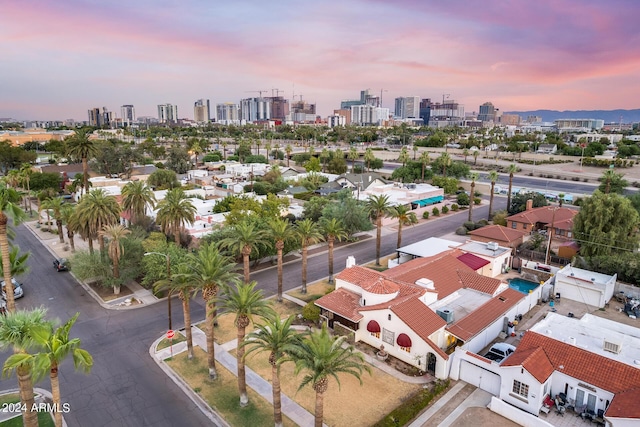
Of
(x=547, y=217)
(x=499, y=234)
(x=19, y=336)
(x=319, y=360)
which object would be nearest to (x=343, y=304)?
(x=319, y=360)

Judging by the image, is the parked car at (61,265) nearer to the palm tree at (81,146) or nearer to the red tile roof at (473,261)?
the palm tree at (81,146)

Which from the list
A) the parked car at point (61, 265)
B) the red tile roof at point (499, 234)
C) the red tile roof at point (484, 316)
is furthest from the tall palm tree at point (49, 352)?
the red tile roof at point (499, 234)

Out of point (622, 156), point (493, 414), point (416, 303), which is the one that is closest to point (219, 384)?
point (416, 303)

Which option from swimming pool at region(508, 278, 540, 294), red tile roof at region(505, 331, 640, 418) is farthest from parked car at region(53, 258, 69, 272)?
swimming pool at region(508, 278, 540, 294)

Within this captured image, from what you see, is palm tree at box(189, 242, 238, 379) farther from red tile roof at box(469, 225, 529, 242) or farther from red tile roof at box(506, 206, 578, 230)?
red tile roof at box(506, 206, 578, 230)

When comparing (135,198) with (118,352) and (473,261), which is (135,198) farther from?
(473,261)
